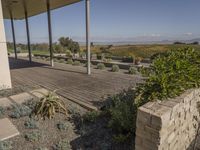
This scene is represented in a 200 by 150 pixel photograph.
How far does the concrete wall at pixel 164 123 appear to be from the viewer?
64.9 inches

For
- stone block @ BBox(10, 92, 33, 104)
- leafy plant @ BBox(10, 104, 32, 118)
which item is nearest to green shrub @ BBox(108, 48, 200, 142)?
leafy plant @ BBox(10, 104, 32, 118)

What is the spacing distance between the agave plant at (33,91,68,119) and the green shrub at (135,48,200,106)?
159 centimetres

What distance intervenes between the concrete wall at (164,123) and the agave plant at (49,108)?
1733 millimetres

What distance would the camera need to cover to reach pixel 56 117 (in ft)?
9.79

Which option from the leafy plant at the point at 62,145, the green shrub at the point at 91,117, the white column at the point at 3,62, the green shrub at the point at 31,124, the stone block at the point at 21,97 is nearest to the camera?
the leafy plant at the point at 62,145

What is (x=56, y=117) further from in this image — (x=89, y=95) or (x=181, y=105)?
(x=181, y=105)

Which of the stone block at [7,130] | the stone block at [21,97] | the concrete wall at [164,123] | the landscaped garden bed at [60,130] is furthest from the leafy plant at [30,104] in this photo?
the concrete wall at [164,123]

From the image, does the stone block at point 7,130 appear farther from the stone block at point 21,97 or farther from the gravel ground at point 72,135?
the stone block at point 21,97

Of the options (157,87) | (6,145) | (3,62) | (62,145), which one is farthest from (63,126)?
(3,62)

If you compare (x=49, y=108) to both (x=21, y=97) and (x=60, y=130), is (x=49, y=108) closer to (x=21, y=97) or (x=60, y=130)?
(x=60, y=130)

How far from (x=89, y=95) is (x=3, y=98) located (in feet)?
7.07

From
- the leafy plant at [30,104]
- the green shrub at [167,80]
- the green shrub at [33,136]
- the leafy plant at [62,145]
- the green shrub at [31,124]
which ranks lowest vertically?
the leafy plant at [62,145]

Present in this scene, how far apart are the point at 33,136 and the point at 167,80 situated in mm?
2165

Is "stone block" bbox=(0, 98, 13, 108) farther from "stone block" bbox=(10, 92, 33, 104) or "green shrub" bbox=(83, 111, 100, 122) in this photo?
"green shrub" bbox=(83, 111, 100, 122)
